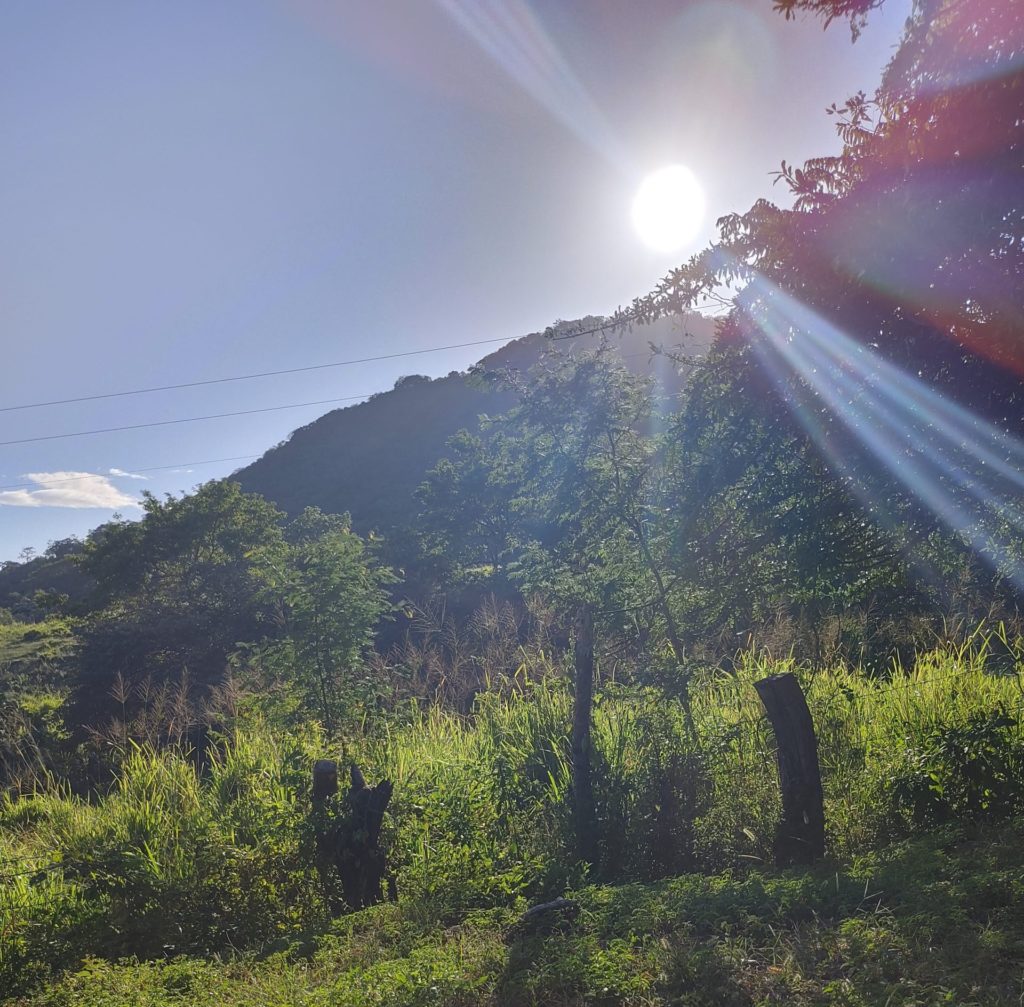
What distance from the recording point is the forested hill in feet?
153

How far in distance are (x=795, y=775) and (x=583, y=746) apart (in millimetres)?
1238

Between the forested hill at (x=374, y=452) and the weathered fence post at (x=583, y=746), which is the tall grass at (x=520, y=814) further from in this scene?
the forested hill at (x=374, y=452)

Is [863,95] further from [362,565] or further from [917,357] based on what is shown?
[362,565]

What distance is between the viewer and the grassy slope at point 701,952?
6.41ft

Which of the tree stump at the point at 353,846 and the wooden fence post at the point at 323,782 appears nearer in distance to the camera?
the tree stump at the point at 353,846

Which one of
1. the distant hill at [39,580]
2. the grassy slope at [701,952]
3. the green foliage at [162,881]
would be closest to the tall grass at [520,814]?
the green foliage at [162,881]

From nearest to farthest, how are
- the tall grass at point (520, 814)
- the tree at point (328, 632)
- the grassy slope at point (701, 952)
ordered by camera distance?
the grassy slope at point (701, 952)
the tall grass at point (520, 814)
the tree at point (328, 632)

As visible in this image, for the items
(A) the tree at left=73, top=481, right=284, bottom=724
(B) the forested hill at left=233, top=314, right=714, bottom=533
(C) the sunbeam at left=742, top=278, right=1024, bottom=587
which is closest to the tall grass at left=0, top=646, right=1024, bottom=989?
(C) the sunbeam at left=742, top=278, right=1024, bottom=587

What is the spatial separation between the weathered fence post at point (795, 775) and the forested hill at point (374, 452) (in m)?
35.6

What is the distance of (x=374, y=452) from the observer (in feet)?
183

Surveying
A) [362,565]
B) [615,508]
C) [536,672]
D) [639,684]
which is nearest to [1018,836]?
[639,684]

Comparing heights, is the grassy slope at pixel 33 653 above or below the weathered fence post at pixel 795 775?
above

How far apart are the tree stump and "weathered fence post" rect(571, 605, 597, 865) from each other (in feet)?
3.54

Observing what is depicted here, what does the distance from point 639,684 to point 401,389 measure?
6411 centimetres
